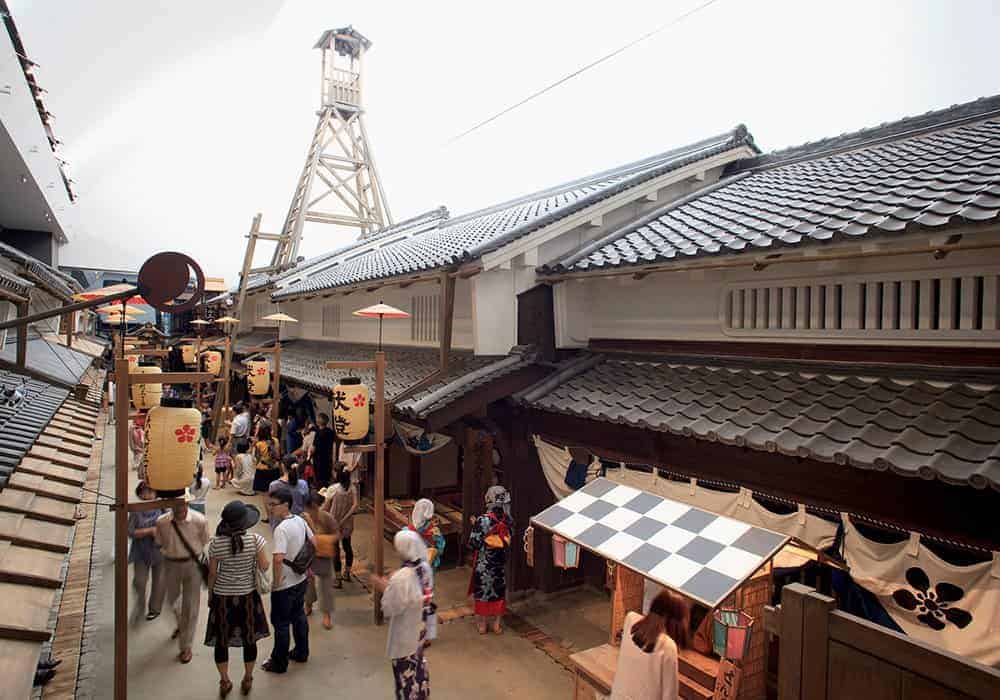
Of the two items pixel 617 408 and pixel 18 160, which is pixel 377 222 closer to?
pixel 18 160

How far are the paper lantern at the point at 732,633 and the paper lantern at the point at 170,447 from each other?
6026 millimetres

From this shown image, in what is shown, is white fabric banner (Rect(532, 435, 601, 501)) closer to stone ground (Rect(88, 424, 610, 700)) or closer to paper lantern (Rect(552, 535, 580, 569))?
paper lantern (Rect(552, 535, 580, 569))

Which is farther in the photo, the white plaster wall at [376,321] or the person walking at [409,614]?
the white plaster wall at [376,321]

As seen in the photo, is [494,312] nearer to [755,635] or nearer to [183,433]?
[183,433]

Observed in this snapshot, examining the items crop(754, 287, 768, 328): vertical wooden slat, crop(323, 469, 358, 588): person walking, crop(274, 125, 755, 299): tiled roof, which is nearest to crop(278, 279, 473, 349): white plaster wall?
crop(274, 125, 755, 299): tiled roof

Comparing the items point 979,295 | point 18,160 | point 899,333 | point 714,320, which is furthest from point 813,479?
point 18,160

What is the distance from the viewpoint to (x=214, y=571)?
23.1 ft

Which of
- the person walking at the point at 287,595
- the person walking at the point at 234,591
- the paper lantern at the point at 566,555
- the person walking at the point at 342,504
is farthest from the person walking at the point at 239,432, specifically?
the paper lantern at the point at 566,555

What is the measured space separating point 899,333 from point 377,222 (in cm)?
3240

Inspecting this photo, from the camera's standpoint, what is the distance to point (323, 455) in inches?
576

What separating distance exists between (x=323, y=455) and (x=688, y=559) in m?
12.3

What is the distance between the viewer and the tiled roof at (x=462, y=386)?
8352 mm

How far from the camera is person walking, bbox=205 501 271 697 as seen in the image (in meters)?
6.99

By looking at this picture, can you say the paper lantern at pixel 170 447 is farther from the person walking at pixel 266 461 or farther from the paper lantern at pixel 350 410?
the person walking at pixel 266 461
